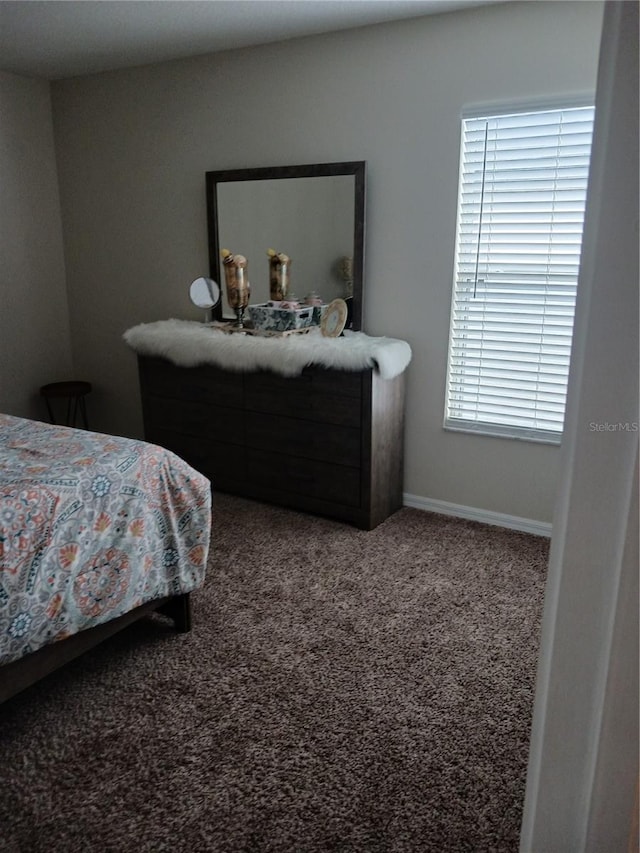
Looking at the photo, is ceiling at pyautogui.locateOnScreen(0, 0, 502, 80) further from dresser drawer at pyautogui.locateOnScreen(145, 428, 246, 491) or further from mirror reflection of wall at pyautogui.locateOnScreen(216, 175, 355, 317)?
dresser drawer at pyautogui.locateOnScreen(145, 428, 246, 491)

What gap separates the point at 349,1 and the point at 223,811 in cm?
307

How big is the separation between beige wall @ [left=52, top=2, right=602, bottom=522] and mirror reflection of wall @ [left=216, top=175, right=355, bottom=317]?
139 mm

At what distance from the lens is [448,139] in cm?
313

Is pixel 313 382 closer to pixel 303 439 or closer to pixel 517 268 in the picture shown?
pixel 303 439

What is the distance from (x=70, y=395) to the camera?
435cm

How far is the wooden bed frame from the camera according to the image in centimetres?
186

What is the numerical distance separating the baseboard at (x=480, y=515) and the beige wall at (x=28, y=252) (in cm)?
261

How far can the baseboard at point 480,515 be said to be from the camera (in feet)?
10.8

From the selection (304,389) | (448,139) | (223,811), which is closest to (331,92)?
(448,139)

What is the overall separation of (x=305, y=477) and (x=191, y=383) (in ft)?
2.77

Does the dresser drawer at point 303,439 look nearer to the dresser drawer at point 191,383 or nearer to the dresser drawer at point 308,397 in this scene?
the dresser drawer at point 308,397

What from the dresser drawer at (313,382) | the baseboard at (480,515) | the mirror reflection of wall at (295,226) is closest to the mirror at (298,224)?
the mirror reflection of wall at (295,226)

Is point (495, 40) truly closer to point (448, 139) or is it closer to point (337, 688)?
point (448, 139)

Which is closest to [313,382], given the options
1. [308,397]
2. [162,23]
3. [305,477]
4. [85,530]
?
[308,397]
